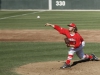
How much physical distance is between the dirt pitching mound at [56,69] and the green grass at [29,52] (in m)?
0.50

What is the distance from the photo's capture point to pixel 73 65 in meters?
11.1

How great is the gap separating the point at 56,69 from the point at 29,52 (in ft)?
13.3

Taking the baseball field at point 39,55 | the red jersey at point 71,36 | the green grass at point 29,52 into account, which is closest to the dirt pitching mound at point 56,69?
the baseball field at point 39,55

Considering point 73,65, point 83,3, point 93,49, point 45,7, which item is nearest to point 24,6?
point 45,7

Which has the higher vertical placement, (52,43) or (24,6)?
(52,43)

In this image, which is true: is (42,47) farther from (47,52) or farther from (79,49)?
(79,49)

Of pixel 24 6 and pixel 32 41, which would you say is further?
pixel 24 6

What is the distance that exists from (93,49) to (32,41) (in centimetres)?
414

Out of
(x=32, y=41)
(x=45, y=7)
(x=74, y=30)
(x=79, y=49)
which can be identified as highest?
(x=74, y=30)

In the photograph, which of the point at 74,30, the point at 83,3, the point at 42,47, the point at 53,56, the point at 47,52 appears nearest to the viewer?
the point at 74,30

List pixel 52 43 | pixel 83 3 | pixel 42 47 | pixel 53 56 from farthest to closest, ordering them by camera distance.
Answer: pixel 83 3 < pixel 52 43 < pixel 42 47 < pixel 53 56

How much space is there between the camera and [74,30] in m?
10.6

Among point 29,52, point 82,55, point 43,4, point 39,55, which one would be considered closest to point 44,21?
point 29,52

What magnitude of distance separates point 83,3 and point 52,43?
117ft
